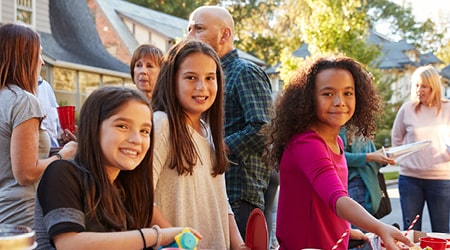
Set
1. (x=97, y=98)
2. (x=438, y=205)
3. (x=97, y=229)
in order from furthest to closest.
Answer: (x=438, y=205), (x=97, y=98), (x=97, y=229)

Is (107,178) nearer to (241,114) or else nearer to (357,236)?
(357,236)

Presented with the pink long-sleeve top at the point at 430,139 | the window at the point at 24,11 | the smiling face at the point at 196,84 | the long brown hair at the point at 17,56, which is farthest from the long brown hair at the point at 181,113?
the window at the point at 24,11

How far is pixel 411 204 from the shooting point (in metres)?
5.75

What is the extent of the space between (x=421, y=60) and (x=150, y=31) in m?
36.4

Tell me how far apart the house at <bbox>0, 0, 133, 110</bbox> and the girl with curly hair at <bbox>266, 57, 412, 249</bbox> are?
15.0 m

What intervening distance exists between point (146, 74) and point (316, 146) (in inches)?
87.2

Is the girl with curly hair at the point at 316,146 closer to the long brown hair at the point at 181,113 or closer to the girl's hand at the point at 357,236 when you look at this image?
the girl's hand at the point at 357,236

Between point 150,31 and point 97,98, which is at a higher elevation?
point 150,31

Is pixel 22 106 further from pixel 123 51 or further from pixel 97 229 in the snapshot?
pixel 123 51

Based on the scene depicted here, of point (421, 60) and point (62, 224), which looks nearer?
point (62, 224)

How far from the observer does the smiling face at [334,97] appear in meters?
2.64

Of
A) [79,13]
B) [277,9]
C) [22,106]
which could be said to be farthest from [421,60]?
[22,106]

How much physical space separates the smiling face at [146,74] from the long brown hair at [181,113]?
1.65 meters

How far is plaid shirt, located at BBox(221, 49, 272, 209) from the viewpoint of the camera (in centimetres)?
363
